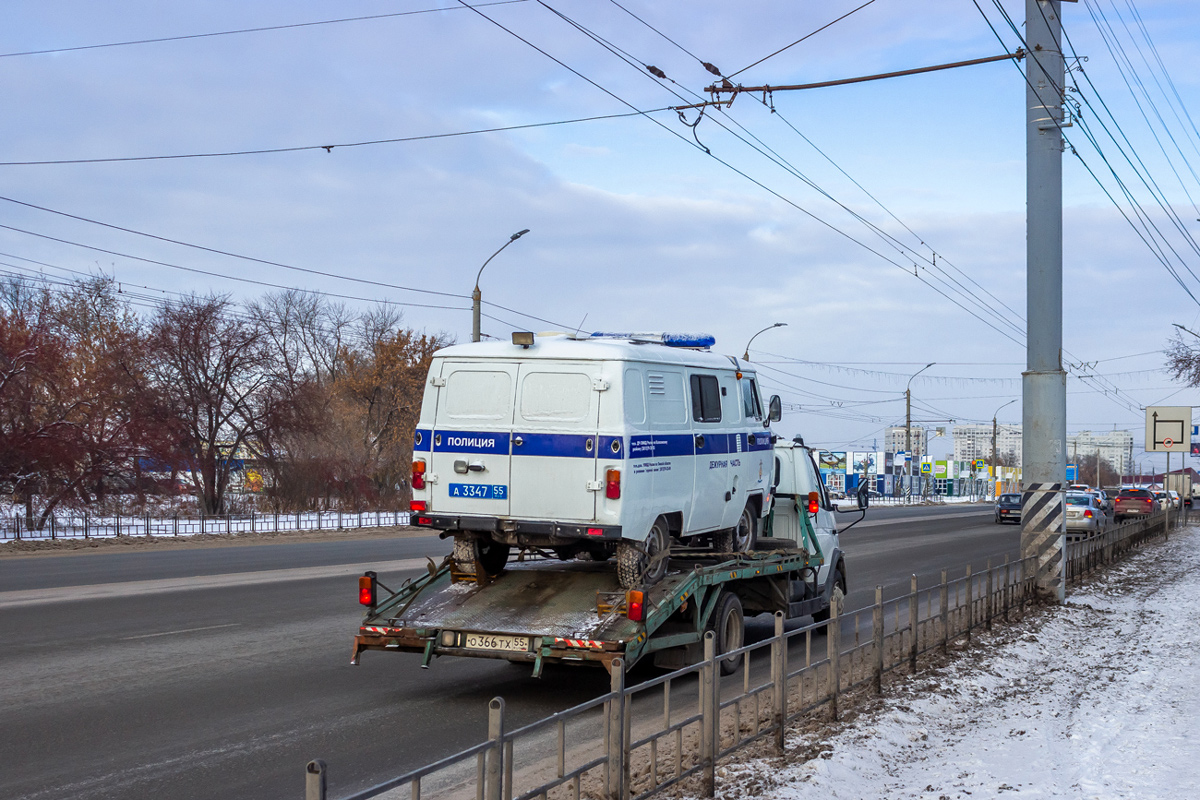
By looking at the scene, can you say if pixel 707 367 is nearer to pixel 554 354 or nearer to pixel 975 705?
pixel 554 354

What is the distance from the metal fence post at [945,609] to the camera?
35.3 feet

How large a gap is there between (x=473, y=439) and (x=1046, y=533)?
10.2 meters

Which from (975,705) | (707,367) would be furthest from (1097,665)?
(707,367)

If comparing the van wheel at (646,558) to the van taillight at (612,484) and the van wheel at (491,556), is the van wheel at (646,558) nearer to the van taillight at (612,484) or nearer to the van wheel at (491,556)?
the van taillight at (612,484)

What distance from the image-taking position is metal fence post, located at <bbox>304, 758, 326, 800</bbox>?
10.6ft

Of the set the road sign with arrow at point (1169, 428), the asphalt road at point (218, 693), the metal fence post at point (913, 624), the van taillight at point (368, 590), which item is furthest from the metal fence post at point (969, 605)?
the road sign with arrow at point (1169, 428)

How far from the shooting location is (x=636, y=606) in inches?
320

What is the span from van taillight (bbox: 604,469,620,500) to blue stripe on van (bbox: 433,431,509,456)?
3.20 feet

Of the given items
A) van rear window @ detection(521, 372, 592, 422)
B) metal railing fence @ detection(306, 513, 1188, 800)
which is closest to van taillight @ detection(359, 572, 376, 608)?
van rear window @ detection(521, 372, 592, 422)

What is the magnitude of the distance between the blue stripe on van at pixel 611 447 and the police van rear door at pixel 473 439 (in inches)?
34.8

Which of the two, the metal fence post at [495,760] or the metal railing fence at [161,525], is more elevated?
Answer: the metal fence post at [495,760]

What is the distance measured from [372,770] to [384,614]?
7.66ft

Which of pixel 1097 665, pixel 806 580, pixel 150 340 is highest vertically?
pixel 150 340

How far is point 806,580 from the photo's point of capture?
12.0 meters
